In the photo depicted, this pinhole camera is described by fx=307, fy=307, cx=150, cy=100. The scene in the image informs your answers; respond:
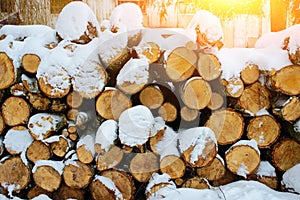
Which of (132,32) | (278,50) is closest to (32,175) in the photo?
(132,32)

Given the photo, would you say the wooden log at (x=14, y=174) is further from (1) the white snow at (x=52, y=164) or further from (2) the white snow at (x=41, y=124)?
(2) the white snow at (x=41, y=124)

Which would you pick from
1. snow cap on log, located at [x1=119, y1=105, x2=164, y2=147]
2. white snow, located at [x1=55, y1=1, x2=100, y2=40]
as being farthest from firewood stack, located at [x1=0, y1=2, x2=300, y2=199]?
white snow, located at [x1=55, y1=1, x2=100, y2=40]

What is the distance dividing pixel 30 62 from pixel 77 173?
91cm

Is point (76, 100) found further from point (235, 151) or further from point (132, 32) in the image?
point (235, 151)

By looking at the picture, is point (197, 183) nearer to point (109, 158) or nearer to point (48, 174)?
point (109, 158)

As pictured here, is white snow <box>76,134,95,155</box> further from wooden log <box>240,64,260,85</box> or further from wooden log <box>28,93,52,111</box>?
wooden log <box>240,64,260,85</box>

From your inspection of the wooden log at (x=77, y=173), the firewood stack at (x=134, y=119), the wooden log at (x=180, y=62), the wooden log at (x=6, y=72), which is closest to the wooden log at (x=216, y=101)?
the firewood stack at (x=134, y=119)

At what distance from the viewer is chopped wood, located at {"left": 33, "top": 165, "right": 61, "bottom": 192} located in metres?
2.29

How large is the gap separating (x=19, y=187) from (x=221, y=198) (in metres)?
1.53

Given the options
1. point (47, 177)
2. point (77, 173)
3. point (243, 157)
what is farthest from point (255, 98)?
point (47, 177)

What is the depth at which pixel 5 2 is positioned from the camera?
4758mm

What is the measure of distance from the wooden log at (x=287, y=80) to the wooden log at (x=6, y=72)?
196 centimetres

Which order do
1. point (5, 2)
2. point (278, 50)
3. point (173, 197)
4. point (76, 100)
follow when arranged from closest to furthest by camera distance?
point (173, 197)
point (76, 100)
point (278, 50)
point (5, 2)

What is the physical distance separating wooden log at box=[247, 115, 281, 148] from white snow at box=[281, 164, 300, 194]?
0.83 ft
